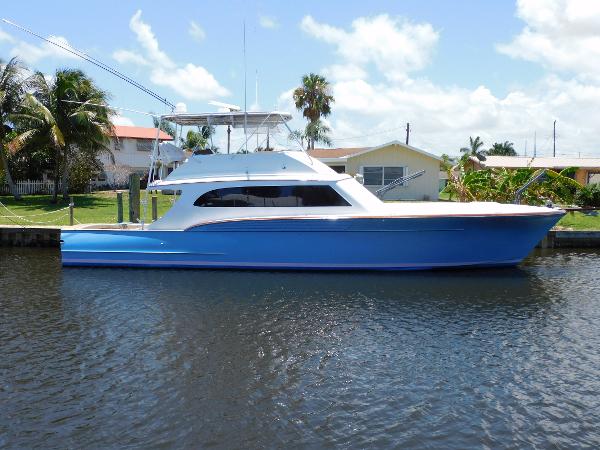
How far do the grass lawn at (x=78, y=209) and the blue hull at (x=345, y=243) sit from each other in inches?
157

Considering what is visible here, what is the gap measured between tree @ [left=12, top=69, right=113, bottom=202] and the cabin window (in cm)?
1556

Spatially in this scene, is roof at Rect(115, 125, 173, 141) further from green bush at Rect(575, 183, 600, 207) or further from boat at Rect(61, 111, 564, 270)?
green bush at Rect(575, 183, 600, 207)

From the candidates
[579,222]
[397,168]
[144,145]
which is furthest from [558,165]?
[144,145]

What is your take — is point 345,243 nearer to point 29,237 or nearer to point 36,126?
point 29,237

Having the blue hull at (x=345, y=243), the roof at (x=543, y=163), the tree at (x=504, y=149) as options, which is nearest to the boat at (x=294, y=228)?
the blue hull at (x=345, y=243)

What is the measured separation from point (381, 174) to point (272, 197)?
17.8m

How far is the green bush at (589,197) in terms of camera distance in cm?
2508

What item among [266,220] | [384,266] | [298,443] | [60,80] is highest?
[60,80]

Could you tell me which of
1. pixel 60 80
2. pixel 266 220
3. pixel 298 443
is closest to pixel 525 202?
pixel 266 220

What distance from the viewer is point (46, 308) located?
36.6ft

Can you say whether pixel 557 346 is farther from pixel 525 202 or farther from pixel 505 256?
pixel 525 202

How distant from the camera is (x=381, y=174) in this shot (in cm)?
3123

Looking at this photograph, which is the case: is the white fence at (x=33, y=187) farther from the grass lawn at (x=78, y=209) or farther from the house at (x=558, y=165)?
the house at (x=558, y=165)

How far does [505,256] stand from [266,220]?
20.9ft
